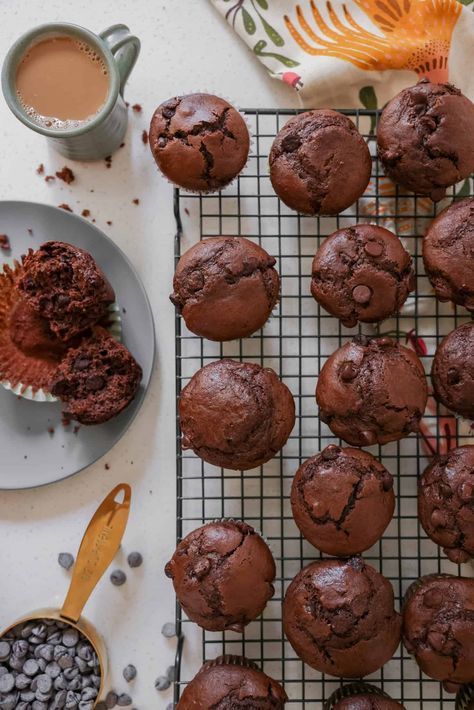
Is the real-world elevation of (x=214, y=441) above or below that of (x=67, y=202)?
below

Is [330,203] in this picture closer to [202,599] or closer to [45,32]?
[45,32]

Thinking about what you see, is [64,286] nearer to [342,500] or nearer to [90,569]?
[90,569]

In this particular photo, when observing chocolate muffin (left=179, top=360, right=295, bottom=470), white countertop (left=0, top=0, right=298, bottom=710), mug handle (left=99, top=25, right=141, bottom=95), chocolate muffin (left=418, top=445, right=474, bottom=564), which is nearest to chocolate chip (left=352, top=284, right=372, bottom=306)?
chocolate muffin (left=179, top=360, right=295, bottom=470)

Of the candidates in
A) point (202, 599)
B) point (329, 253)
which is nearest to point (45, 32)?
point (329, 253)

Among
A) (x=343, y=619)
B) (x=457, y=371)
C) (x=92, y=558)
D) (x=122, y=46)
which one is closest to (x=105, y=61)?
(x=122, y=46)

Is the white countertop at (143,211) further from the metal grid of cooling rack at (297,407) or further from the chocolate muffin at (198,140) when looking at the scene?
the chocolate muffin at (198,140)

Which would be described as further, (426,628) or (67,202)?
(67,202)
